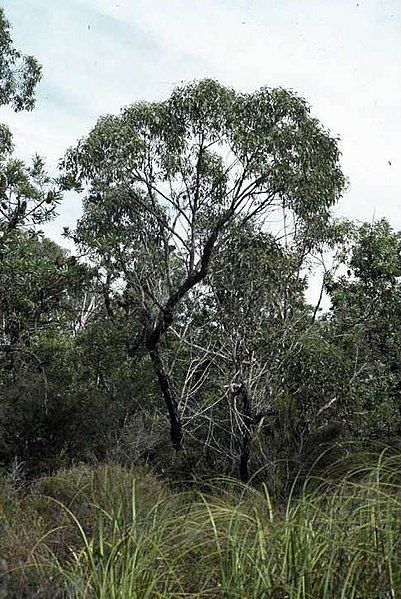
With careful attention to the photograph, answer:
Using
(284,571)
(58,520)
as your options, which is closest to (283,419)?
(58,520)

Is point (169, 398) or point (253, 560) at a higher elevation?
point (169, 398)

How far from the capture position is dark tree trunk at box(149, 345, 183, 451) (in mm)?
14070

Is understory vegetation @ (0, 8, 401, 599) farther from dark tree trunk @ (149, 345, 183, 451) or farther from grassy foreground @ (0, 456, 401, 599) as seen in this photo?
grassy foreground @ (0, 456, 401, 599)

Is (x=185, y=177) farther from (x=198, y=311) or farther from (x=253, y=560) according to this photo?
(x=253, y=560)

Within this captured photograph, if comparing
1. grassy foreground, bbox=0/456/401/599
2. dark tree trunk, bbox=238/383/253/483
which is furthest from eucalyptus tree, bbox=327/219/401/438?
grassy foreground, bbox=0/456/401/599

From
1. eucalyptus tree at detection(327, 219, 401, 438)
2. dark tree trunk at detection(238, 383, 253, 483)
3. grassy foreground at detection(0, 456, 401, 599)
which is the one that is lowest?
grassy foreground at detection(0, 456, 401, 599)

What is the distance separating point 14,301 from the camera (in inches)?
446

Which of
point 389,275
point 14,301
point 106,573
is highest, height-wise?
point 389,275

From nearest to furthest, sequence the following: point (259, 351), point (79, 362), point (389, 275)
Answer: point (259, 351) < point (79, 362) < point (389, 275)

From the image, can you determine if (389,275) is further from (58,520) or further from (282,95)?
(58,520)

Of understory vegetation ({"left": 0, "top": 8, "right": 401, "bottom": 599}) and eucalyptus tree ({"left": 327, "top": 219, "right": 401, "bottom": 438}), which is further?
eucalyptus tree ({"left": 327, "top": 219, "right": 401, "bottom": 438})

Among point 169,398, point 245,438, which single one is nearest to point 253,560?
point 245,438

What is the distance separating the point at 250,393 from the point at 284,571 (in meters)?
10.5

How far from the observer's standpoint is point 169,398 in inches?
558
